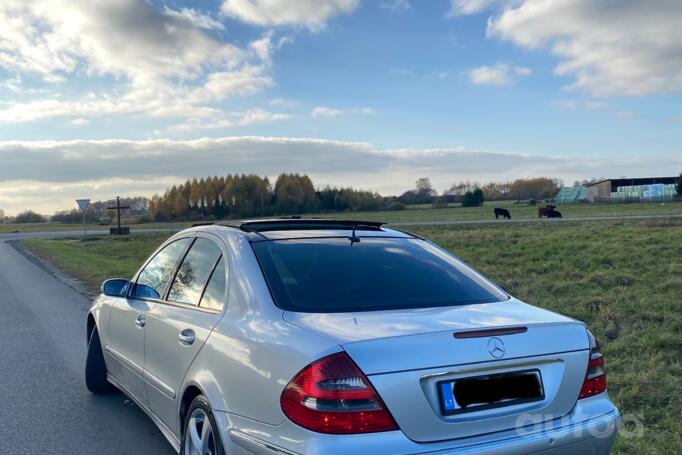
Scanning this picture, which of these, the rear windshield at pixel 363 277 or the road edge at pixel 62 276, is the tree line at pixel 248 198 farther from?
the rear windshield at pixel 363 277

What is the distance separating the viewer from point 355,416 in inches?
95.2

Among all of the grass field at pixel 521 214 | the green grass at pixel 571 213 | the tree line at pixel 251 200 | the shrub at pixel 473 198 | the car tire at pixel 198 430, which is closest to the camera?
the car tire at pixel 198 430

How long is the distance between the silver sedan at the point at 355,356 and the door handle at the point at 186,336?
1 cm

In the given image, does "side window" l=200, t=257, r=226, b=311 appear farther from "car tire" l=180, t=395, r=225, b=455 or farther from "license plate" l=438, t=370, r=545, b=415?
"license plate" l=438, t=370, r=545, b=415

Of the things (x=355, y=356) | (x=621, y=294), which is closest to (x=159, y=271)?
(x=355, y=356)

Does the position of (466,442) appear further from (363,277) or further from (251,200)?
(251,200)

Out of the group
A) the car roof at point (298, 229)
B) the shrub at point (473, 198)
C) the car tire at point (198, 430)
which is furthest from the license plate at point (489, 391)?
the shrub at point (473, 198)

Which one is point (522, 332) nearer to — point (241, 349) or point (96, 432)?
point (241, 349)

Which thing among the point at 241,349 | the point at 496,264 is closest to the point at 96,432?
the point at 241,349

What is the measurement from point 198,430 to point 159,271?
61.9 inches

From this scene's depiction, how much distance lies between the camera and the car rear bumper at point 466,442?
238 cm

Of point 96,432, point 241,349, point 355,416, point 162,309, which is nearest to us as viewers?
point 355,416

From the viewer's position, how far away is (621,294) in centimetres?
877

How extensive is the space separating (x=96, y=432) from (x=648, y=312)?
6277mm
